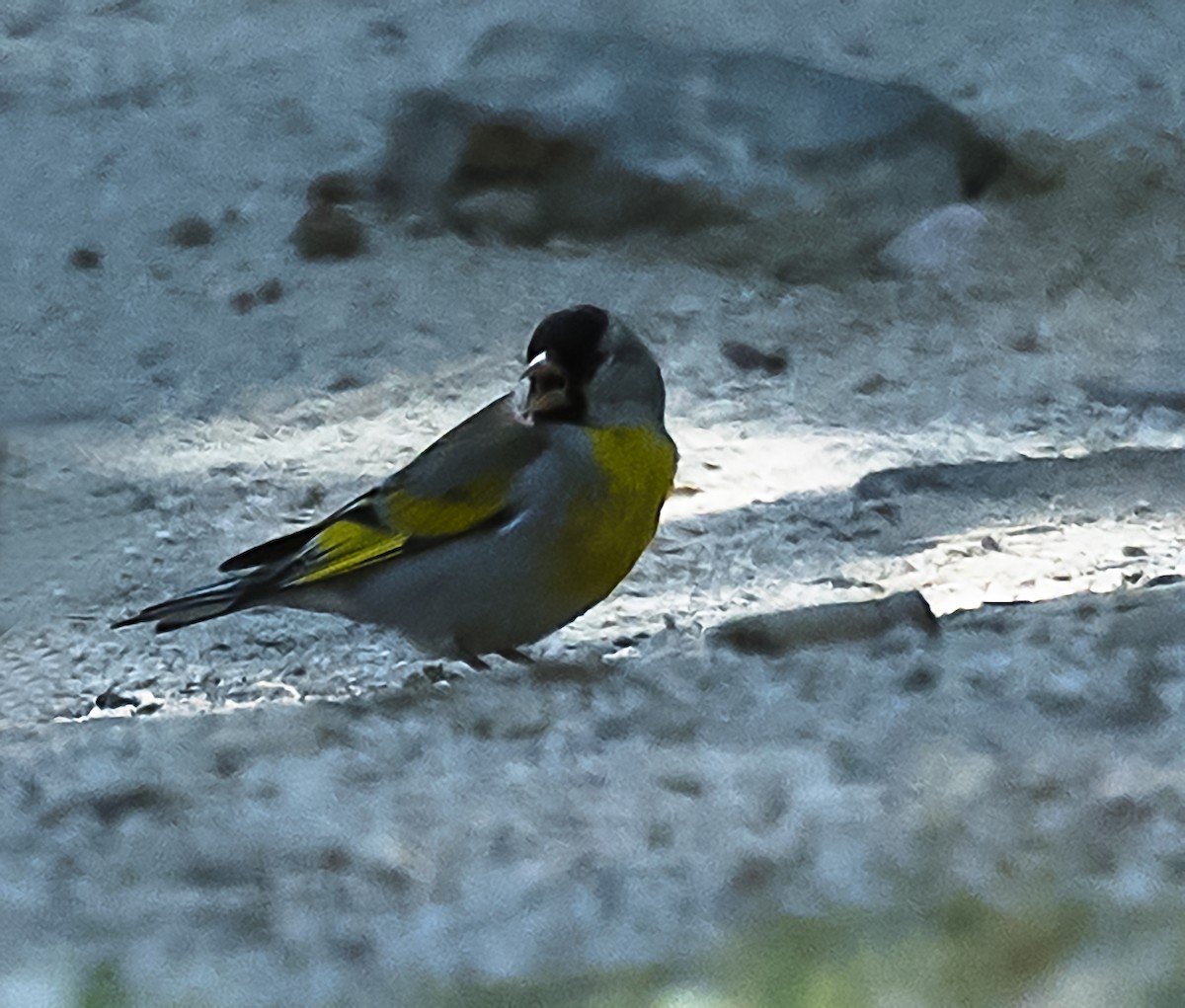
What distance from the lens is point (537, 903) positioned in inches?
A: 94.5

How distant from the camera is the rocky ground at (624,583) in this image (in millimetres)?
2393

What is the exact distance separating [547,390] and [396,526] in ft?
1.02

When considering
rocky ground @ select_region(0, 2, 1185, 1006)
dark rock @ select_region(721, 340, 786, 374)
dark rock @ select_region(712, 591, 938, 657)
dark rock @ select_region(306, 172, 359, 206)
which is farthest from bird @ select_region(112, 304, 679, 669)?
dark rock @ select_region(306, 172, 359, 206)

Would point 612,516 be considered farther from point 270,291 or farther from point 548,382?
point 270,291

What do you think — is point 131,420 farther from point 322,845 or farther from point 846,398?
point 322,845

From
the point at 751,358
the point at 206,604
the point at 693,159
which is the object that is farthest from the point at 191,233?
the point at 206,604

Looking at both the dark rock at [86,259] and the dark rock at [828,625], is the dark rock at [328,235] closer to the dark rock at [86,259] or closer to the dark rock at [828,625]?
the dark rock at [86,259]

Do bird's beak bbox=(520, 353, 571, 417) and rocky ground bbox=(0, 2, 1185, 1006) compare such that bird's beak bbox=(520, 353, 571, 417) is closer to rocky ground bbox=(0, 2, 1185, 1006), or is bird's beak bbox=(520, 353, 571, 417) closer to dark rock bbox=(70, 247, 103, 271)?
rocky ground bbox=(0, 2, 1185, 1006)

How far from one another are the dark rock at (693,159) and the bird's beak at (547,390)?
2.37m

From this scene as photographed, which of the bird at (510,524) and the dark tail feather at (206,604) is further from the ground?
the bird at (510,524)

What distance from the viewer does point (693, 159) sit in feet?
17.7

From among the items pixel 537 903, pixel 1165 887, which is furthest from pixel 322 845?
pixel 1165 887

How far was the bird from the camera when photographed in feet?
9.39

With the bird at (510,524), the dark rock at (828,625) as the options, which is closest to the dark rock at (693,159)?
the dark rock at (828,625)
